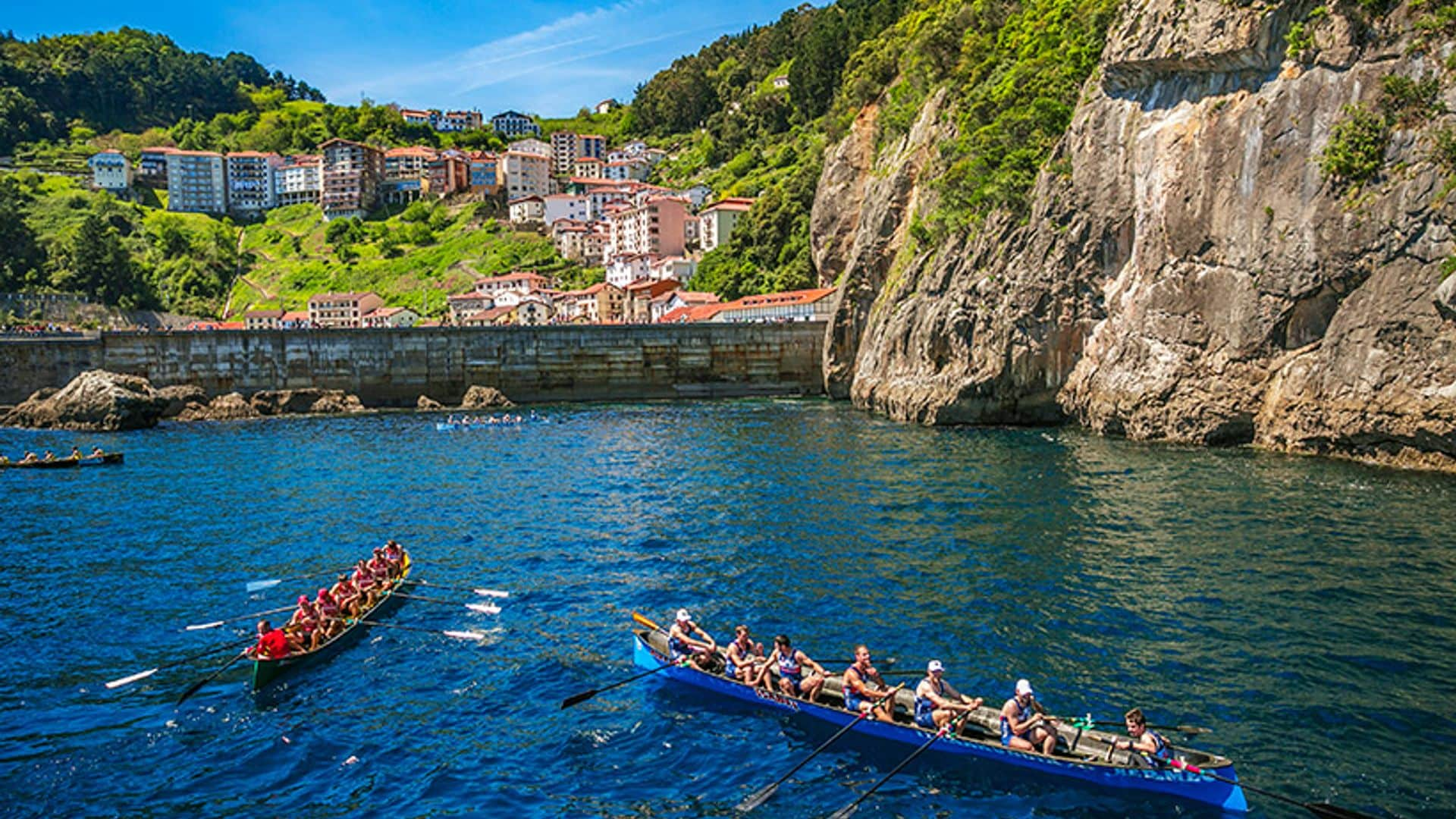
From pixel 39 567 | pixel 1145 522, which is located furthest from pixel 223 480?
pixel 1145 522

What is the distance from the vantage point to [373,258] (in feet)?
548

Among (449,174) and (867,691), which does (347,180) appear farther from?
(867,691)

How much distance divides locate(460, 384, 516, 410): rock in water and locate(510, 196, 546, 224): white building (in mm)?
108417

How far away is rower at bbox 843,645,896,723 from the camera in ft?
→ 57.8

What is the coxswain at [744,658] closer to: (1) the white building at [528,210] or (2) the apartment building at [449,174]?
(1) the white building at [528,210]

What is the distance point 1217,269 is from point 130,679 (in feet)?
134

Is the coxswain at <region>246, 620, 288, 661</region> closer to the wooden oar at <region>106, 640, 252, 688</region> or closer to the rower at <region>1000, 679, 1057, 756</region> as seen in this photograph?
the wooden oar at <region>106, 640, 252, 688</region>

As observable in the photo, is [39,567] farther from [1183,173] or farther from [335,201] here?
[335,201]

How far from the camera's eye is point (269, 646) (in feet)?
67.1

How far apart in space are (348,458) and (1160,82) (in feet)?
142

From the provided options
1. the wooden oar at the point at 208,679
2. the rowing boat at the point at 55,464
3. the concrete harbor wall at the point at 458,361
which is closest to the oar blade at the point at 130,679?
the wooden oar at the point at 208,679

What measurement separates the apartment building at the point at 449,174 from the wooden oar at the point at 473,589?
17980cm

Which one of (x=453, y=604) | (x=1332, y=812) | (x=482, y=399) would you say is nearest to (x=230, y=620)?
(x=453, y=604)

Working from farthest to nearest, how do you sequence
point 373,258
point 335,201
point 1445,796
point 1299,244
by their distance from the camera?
1. point 335,201
2. point 373,258
3. point 1299,244
4. point 1445,796
